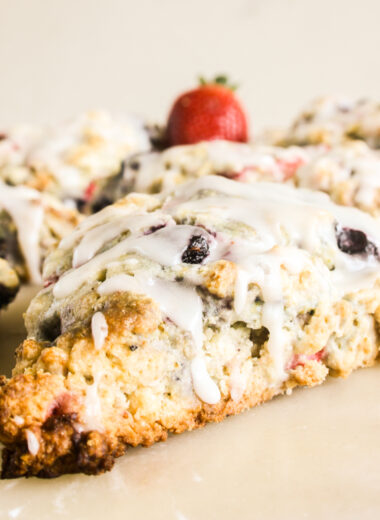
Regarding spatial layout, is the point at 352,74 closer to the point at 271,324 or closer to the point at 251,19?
the point at 251,19

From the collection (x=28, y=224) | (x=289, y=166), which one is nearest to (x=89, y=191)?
(x=28, y=224)

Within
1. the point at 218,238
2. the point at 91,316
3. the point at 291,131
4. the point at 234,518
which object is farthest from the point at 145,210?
the point at 291,131

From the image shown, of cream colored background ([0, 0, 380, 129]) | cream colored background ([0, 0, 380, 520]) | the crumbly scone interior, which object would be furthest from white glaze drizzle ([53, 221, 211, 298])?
cream colored background ([0, 0, 380, 129])

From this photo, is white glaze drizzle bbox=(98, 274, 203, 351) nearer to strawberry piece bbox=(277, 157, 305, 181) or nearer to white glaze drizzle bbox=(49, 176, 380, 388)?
white glaze drizzle bbox=(49, 176, 380, 388)

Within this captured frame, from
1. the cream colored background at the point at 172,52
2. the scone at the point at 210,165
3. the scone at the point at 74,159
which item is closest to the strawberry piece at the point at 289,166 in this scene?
the scone at the point at 210,165

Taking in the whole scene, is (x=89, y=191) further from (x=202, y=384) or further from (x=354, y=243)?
(x=202, y=384)

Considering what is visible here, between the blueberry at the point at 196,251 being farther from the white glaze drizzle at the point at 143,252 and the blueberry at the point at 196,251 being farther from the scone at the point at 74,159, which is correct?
the scone at the point at 74,159
